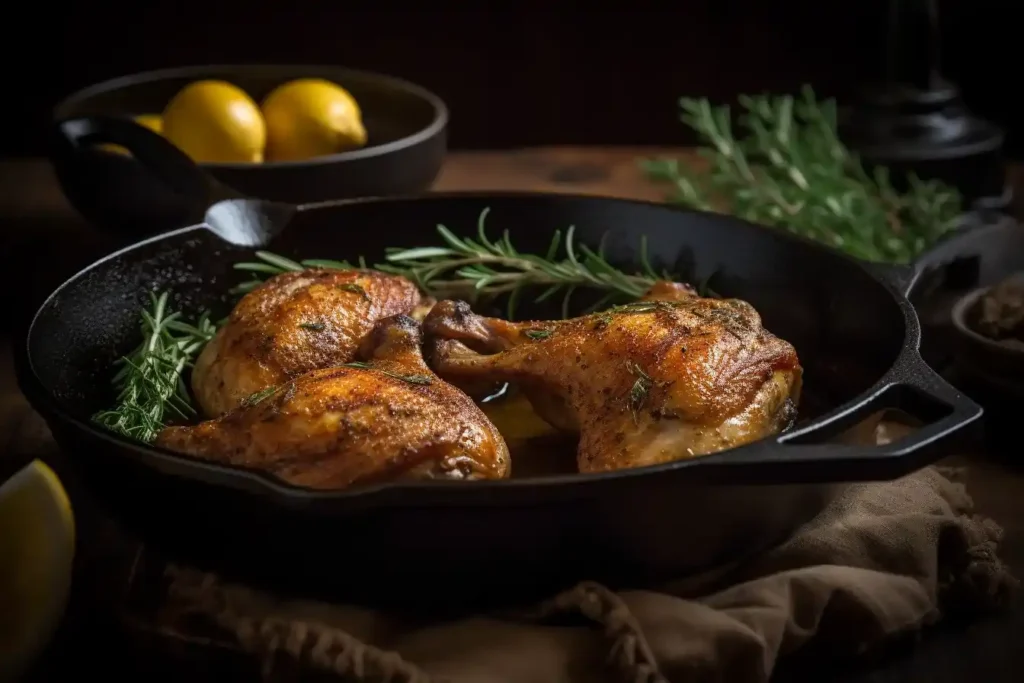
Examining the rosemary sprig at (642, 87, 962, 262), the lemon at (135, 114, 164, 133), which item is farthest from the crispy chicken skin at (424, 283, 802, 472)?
the lemon at (135, 114, 164, 133)

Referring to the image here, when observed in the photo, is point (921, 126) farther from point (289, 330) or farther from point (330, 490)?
point (330, 490)

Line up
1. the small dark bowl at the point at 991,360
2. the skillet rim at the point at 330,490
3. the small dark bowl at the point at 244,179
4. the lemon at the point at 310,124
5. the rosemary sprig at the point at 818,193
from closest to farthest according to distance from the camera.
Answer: the skillet rim at the point at 330,490 → the small dark bowl at the point at 991,360 → the small dark bowl at the point at 244,179 → the rosemary sprig at the point at 818,193 → the lemon at the point at 310,124

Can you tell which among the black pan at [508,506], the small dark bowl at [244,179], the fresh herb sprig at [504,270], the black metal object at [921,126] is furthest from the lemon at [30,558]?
the black metal object at [921,126]

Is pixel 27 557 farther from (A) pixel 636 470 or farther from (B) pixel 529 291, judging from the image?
(B) pixel 529 291

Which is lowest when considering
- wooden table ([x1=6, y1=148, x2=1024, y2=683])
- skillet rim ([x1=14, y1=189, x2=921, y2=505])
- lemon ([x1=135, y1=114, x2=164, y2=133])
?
wooden table ([x1=6, y1=148, x2=1024, y2=683])

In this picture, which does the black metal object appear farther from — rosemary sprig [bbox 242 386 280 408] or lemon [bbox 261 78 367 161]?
rosemary sprig [bbox 242 386 280 408]

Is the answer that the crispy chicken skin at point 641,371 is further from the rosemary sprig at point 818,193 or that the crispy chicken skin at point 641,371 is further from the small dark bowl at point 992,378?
the rosemary sprig at point 818,193
